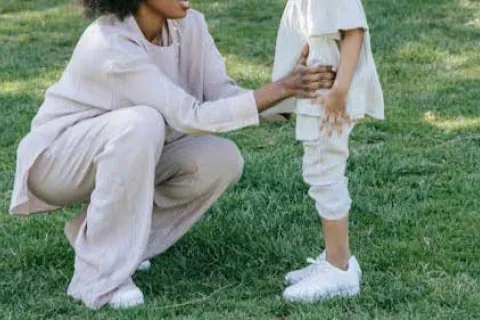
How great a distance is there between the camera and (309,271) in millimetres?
3455

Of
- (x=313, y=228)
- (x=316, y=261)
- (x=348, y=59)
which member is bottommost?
(x=313, y=228)

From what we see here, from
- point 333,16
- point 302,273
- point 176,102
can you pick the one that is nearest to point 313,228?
point 302,273

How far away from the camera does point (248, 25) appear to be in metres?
8.09

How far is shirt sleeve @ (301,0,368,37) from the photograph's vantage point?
316 centimetres

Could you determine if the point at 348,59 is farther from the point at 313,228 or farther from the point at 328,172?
the point at 313,228

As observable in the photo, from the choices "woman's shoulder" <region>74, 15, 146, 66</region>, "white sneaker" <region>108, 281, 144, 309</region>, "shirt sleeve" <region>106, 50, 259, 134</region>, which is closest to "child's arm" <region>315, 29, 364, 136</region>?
"shirt sleeve" <region>106, 50, 259, 134</region>

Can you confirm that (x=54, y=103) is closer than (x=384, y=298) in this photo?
No

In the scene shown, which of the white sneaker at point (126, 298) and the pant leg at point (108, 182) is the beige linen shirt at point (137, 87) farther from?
the white sneaker at point (126, 298)

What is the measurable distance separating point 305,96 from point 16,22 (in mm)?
5807

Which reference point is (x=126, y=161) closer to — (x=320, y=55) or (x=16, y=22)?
(x=320, y=55)

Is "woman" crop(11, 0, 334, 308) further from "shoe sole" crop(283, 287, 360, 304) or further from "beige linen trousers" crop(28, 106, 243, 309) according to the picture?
"shoe sole" crop(283, 287, 360, 304)

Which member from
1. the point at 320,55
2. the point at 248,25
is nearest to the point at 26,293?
the point at 320,55

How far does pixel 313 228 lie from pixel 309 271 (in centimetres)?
56

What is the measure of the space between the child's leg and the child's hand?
1.1 inches
